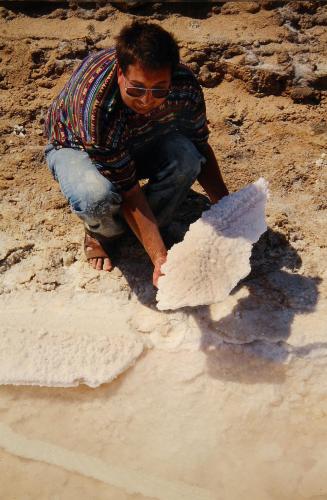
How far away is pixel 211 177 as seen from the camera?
6.98 ft

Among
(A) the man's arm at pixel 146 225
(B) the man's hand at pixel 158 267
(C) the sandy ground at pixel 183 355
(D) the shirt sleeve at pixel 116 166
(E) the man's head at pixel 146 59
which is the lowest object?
(C) the sandy ground at pixel 183 355

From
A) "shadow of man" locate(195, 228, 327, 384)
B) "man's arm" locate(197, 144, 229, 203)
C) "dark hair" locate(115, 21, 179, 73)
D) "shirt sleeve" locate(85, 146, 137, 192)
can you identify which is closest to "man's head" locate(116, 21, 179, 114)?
"dark hair" locate(115, 21, 179, 73)

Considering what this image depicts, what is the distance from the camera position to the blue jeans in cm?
190

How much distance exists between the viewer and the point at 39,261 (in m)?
2.26

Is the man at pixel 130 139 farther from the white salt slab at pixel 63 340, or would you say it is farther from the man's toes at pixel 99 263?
the white salt slab at pixel 63 340

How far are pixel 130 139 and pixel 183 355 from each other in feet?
3.01

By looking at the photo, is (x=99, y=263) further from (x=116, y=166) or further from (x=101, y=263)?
(x=116, y=166)

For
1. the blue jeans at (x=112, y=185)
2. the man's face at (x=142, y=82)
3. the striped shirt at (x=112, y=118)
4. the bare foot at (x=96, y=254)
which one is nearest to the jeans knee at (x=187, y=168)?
the blue jeans at (x=112, y=185)

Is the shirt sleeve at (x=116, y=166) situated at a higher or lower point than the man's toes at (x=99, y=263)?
higher

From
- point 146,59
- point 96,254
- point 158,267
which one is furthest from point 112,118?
point 96,254

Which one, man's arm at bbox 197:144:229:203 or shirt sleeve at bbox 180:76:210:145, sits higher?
shirt sleeve at bbox 180:76:210:145

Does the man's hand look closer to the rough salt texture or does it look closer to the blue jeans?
the rough salt texture

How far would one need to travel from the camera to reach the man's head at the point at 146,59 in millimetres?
1511

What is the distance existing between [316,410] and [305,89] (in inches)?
78.7
